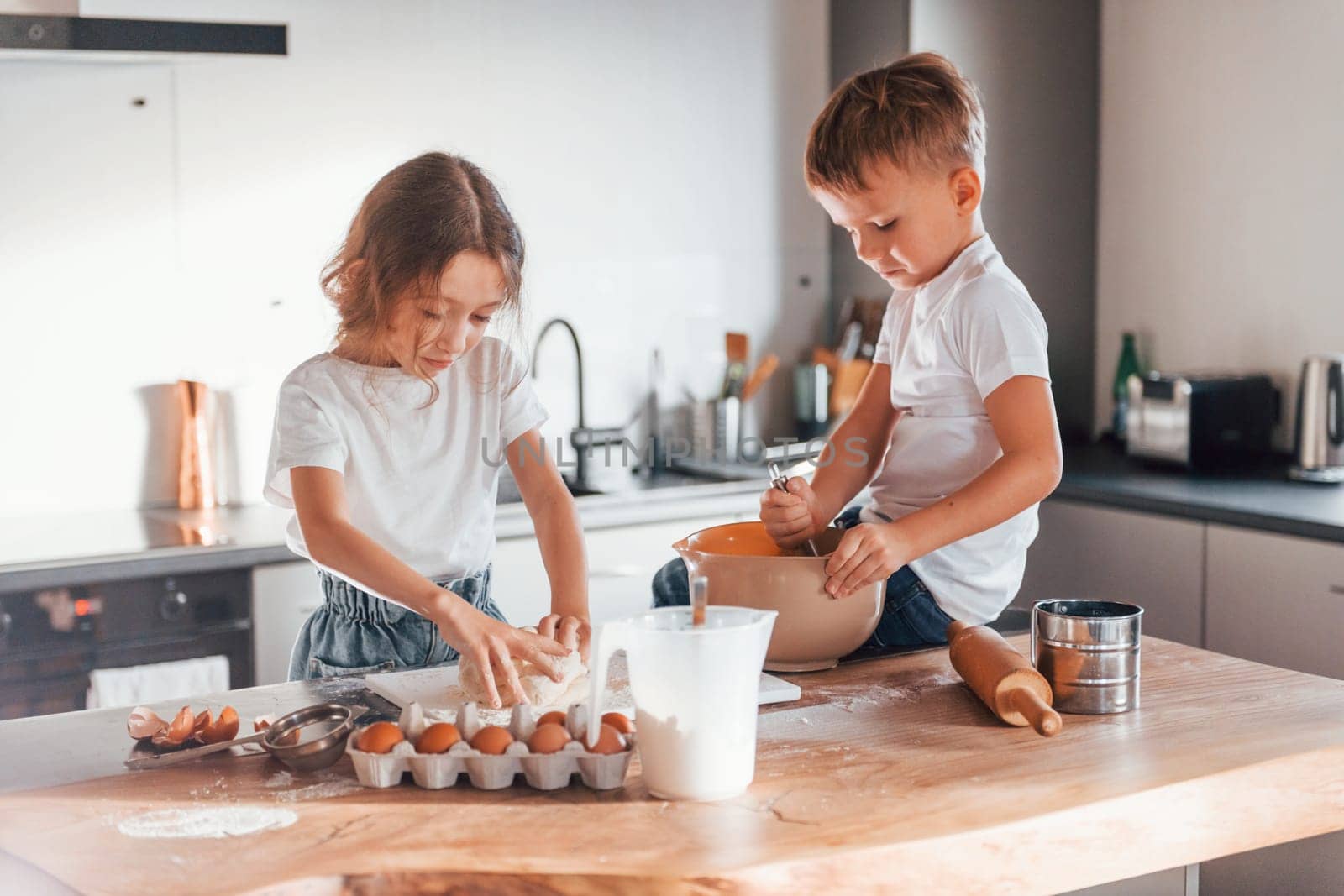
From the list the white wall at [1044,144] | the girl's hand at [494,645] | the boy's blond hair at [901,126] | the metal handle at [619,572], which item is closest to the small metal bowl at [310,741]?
the girl's hand at [494,645]

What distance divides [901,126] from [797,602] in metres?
0.52

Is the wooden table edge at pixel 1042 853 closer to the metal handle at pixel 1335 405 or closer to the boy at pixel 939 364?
the boy at pixel 939 364

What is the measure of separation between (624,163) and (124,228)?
1064 millimetres

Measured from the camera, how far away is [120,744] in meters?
1.14

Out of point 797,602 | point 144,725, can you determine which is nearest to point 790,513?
point 797,602

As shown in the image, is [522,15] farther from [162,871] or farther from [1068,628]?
[162,871]

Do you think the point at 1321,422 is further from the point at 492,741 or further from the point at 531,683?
the point at 492,741

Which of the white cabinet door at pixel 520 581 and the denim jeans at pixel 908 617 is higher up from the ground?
the denim jeans at pixel 908 617

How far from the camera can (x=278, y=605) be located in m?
2.24

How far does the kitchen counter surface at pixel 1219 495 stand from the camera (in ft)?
7.36

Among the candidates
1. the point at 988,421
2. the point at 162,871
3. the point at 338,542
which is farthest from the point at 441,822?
the point at 988,421

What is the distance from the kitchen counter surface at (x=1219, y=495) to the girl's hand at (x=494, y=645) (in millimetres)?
1500

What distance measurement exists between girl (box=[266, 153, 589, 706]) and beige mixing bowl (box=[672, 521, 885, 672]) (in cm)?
16

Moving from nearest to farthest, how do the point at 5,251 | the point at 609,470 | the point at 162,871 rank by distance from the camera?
the point at 162,871 < the point at 5,251 < the point at 609,470
